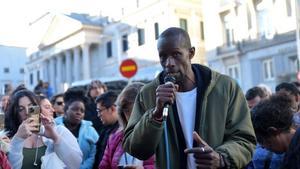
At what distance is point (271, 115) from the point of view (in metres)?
2.98

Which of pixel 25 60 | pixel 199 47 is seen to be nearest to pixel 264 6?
pixel 199 47

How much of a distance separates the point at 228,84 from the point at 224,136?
0.35 m

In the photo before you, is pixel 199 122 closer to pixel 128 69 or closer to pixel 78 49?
pixel 128 69

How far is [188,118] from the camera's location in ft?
9.30

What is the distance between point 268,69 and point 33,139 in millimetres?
23728

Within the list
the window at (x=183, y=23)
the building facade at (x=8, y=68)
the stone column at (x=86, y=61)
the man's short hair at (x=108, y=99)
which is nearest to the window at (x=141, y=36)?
the window at (x=183, y=23)

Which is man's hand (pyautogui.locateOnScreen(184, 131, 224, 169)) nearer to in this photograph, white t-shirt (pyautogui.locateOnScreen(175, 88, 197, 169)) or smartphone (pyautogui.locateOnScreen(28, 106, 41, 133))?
white t-shirt (pyautogui.locateOnScreen(175, 88, 197, 169))

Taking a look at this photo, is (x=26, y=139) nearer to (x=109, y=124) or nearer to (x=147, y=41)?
(x=109, y=124)

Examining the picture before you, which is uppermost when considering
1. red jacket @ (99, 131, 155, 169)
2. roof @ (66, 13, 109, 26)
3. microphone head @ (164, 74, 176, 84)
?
roof @ (66, 13, 109, 26)

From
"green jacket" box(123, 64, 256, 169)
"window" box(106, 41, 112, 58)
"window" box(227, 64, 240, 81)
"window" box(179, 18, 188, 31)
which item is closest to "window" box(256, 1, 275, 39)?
"window" box(227, 64, 240, 81)

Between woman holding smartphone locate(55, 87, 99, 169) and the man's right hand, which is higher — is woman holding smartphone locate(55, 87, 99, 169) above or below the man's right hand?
below

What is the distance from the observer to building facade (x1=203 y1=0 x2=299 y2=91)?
81.3 feet

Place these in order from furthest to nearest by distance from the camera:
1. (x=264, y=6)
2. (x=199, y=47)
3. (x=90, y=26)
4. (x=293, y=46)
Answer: (x=90, y=26), (x=199, y=47), (x=264, y=6), (x=293, y=46)

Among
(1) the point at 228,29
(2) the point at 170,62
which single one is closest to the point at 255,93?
(2) the point at 170,62
